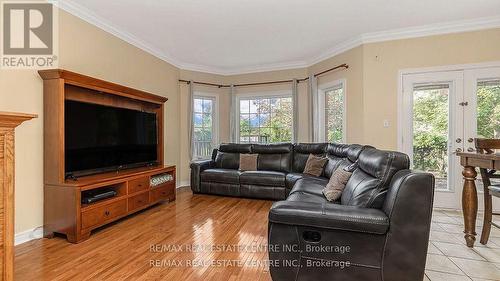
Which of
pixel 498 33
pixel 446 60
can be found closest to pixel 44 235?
pixel 446 60

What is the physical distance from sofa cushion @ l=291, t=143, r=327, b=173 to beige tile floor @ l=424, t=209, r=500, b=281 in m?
1.97

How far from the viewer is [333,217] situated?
4.99 feet

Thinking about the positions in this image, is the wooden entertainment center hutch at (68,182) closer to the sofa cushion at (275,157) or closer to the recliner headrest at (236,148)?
the recliner headrest at (236,148)

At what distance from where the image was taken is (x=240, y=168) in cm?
472

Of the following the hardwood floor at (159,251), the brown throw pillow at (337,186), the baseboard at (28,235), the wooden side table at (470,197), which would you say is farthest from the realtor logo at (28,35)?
the wooden side table at (470,197)

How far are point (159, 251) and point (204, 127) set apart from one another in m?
3.58

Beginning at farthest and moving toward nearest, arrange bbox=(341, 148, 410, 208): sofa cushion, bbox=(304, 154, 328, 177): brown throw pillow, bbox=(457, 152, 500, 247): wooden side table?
bbox=(304, 154, 328, 177): brown throw pillow → bbox=(457, 152, 500, 247): wooden side table → bbox=(341, 148, 410, 208): sofa cushion

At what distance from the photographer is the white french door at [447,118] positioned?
3.37 meters

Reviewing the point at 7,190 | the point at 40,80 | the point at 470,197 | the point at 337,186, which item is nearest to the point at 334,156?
the point at 337,186

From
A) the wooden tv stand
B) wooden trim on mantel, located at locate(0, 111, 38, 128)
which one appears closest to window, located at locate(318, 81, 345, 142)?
the wooden tv stand

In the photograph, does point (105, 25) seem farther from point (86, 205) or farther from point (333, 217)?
point (333, 217)

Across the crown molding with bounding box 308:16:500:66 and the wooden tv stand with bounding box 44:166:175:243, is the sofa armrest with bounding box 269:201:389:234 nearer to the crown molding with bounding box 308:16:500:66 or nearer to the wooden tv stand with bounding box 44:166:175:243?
the wooden tv stand with bounding box 44:166:175:243

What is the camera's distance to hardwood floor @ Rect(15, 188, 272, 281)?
1889mm

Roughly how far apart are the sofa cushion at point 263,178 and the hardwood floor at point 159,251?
0.88 m
